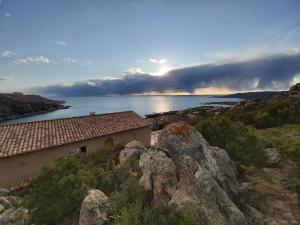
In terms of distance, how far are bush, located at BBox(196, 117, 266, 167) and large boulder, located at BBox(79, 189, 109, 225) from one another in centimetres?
820

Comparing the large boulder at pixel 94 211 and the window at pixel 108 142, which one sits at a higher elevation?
the large boulder at pixel 94 211

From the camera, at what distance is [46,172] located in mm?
9938

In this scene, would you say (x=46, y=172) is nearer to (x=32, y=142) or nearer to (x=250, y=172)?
(x=250, y=172)

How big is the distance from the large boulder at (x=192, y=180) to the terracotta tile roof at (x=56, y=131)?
52.2 feet

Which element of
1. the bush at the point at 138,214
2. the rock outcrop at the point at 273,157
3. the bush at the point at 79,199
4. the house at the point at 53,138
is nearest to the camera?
the bush at the point at 138,214

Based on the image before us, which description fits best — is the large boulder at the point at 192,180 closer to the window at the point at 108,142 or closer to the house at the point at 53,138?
the house at the point at 53,138

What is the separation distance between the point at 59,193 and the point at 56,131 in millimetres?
17009

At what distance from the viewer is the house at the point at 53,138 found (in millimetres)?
19969

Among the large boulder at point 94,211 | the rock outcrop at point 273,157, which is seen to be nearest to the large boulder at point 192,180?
the large boulder at point 94,211

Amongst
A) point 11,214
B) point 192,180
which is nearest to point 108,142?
point 11,214

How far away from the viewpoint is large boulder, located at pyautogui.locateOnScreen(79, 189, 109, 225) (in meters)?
6.95

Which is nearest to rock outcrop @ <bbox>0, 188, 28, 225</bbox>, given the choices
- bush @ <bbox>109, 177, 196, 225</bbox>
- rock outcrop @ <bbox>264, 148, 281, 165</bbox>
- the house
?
bush @ <bbox>109, 177, 196, 225</bbox>

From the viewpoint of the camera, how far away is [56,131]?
24.9 m

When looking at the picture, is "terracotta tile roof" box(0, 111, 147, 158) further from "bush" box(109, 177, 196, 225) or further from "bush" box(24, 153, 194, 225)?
"bush" box(109, 177, 196, 225)
